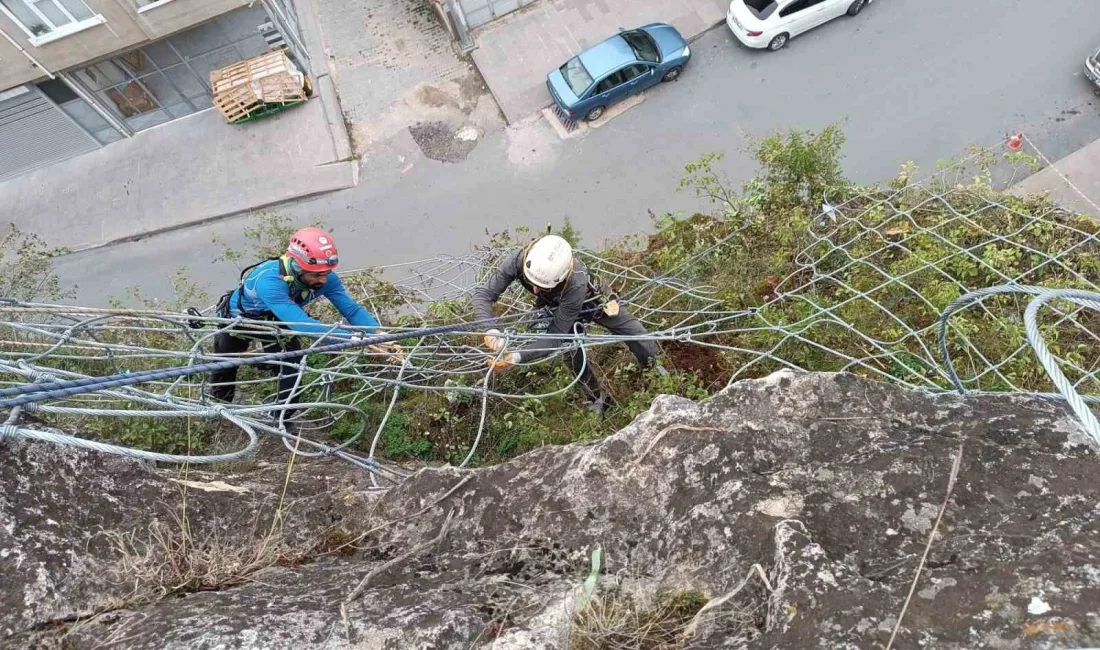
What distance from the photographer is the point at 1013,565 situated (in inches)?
84.7

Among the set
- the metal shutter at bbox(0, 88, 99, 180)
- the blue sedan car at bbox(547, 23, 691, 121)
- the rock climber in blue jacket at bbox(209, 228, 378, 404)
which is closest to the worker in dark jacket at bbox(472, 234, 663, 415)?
the rock climber in blue jacket at bbox(209, 228, 378, 404)

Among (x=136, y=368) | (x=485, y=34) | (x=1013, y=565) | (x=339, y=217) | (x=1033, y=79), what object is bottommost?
(x=1033, y=79)

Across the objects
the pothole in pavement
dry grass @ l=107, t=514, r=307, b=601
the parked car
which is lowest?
the parked car

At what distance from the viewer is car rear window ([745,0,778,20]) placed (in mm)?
10781

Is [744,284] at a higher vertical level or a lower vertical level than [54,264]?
lower

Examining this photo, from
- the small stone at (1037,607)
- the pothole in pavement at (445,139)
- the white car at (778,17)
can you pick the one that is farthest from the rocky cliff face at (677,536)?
→ the white car at (778,17)

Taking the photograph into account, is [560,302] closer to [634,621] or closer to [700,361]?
[700,361]

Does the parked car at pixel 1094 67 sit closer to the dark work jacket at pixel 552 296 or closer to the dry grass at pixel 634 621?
the dark work jacket at pixel 552 296

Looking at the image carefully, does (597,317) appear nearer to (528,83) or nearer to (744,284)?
(744,284)

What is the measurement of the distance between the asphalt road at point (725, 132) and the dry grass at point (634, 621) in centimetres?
804

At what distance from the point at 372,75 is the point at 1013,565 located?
1240cm

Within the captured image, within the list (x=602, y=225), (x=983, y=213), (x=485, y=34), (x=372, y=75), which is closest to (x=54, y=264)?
(x=372, y=75)

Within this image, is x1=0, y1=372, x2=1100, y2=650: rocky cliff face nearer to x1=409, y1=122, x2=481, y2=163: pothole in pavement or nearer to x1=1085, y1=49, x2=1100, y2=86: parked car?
x1=409, y1=122, x2=481, y2=163: pothole in pavement

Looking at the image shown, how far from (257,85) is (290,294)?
829 cm
